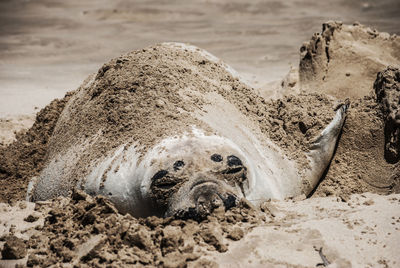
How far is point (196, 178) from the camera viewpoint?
3.56 meters

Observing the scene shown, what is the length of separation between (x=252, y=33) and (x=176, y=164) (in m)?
11.8

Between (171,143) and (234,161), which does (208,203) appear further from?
(171,143)

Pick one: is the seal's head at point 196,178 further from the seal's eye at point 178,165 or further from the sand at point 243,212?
the sand at point 243,212

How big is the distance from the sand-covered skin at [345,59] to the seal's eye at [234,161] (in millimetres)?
2844

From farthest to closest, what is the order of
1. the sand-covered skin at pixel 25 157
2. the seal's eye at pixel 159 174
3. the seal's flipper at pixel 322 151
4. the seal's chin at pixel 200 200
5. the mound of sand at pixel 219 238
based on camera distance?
the sand-covered skin at pixel 25 157
the seal's flipper at pixel 322 151
the seal's eye at pixel 159 174
the seal's chin at pixel 200 200
the mound of sand at pixel 219 238

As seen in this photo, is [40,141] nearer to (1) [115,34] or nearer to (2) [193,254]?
(2) [193,254]

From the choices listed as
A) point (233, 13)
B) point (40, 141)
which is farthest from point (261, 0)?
point (40, 141)

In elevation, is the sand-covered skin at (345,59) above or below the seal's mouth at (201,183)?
above

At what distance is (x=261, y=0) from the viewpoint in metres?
18.0

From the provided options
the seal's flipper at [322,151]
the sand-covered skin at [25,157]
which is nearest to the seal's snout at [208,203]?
the seal's flipper at [322,151]

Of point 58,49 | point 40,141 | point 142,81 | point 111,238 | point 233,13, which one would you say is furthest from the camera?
point 233,13

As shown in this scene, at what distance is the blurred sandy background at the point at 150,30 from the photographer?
11.7 metres

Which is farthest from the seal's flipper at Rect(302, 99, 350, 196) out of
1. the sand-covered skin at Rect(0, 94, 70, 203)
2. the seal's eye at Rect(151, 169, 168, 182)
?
the sand-covered skin at Rect(0, 94, 70, 203)

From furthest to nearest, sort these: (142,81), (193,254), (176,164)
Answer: (142,81), (176,164), (193,254)
